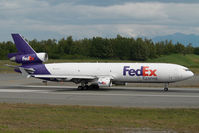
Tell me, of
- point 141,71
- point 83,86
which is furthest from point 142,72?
point 83,86

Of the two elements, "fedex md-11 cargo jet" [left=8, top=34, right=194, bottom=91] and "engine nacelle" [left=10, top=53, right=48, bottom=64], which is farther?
"engine nacelle" [left=10, top=53, right=48, bottom=64]

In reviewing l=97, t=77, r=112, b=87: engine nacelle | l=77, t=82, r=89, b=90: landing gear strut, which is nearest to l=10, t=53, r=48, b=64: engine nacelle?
l=77, t=82, r=89, b=90: landing gear strut

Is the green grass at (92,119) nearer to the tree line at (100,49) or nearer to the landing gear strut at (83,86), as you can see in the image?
the landing gear strut at (83,86)

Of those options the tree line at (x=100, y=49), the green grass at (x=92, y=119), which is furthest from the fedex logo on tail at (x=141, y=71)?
the tree line at (x=100, y=49)

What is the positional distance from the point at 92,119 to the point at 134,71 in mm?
19372

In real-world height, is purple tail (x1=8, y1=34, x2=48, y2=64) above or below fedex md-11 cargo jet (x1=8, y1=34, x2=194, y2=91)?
above

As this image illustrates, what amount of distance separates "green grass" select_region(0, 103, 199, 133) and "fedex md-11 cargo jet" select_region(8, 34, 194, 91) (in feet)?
48.3

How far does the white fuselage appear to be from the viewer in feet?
119

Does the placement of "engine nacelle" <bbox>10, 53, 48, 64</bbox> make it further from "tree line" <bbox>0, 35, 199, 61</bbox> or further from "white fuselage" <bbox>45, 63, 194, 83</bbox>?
"tree line" <bbox>0, 35, 199, 61</bbox>

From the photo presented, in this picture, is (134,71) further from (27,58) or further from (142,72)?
(27,58)

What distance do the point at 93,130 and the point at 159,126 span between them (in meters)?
3.40

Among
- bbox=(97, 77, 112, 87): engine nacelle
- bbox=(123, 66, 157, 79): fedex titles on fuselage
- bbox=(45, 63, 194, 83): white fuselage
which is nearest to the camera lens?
Result: bbox=(97, 77, 112, 87): engine nacelle

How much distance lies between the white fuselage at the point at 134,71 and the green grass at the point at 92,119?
14.7m

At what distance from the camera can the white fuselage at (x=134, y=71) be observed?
119 ft
